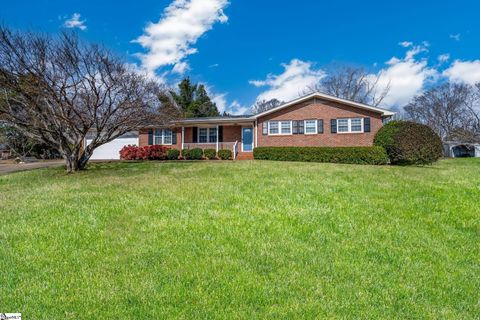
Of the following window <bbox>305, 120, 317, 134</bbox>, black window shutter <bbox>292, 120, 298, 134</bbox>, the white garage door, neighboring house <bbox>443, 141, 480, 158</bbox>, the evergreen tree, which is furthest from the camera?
the evergreen tree

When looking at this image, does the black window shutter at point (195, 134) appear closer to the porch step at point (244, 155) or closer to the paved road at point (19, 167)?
the porch step at point (244, 155)

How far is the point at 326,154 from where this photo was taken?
19.4 meters

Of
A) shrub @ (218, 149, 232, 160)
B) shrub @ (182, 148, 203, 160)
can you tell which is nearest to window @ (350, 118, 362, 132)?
shrub @ (218, 149, 232, 160)

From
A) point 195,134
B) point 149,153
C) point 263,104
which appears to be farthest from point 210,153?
point 263,104

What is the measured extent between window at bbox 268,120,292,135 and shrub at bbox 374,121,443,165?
688cm

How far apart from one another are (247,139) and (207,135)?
330cm

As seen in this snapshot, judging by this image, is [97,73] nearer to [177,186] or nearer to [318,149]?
[177,186]

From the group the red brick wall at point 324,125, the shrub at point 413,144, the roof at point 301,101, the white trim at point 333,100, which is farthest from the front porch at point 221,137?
the shrub at point 413,144

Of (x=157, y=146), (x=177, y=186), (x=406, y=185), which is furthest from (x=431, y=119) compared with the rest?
(x=177, y=186)

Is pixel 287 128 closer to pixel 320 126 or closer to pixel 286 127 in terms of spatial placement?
pixel 286 127

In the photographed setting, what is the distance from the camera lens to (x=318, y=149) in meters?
19.7

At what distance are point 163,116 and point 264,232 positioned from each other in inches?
511

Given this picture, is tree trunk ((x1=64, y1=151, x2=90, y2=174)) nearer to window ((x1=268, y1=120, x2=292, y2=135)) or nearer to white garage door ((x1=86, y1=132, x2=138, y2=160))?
white garage door ((x1=86, y1=132, x2=138, y2=160))

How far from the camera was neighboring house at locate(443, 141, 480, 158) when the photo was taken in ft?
128
